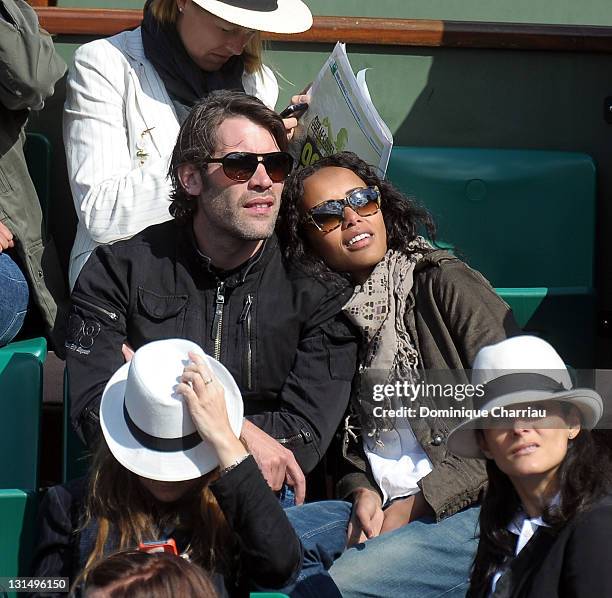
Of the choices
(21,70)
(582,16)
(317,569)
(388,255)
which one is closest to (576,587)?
(317,569)

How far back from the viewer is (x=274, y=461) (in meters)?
2.49

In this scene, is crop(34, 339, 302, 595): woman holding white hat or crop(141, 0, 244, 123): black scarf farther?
crop(141, 0, 244, 123): black scarf

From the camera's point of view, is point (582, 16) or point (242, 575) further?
point (582, 16)

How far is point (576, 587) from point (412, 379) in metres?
0.93

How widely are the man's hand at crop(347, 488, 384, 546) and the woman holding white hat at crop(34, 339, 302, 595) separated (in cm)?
38

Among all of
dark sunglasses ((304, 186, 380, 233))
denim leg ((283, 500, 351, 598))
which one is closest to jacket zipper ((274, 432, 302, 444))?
denim leg ((283, 500, 351, 598))

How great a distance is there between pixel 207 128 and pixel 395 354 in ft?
2.24

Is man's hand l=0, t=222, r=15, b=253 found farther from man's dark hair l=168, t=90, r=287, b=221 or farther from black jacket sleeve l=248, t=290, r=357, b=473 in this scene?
black jacket sleeve l=248, t=290, r=357, b=473

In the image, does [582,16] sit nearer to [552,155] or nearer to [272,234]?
[552,155]

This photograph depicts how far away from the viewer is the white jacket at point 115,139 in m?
3.04

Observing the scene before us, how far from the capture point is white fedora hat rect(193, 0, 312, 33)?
3.12 meters

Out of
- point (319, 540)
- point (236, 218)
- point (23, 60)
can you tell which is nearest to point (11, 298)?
point (23, 60)

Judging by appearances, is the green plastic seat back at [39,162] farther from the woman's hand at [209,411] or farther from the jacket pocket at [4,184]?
the woman's hand at [209,411]

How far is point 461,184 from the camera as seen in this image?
383 cm
